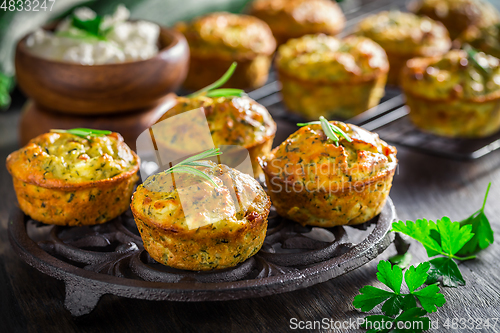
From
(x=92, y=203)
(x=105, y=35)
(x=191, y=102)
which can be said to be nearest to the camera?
(x=92, y=203)

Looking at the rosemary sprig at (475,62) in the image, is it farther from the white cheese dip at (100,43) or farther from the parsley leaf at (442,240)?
the white cheese dip at (100,43)

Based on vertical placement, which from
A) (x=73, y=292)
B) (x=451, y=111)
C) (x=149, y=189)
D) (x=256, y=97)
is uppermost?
(x=149, y=189)

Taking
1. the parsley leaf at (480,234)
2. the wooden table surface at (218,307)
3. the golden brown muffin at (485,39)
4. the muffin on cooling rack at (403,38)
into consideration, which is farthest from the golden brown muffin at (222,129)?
the golden brown muffin at (485,39)

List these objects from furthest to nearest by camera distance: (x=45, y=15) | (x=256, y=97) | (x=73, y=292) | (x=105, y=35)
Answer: (x=256, y=97) < (x=45, y=15) < (x=105, y=35) < (x=73, y=292)

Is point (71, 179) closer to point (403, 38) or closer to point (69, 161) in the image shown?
point (69, 161)

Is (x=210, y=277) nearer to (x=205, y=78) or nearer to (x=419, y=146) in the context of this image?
(x=419, y=146)

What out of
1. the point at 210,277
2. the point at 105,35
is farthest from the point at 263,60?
the point at 210,277

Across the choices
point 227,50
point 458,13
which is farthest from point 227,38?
point 458,13
